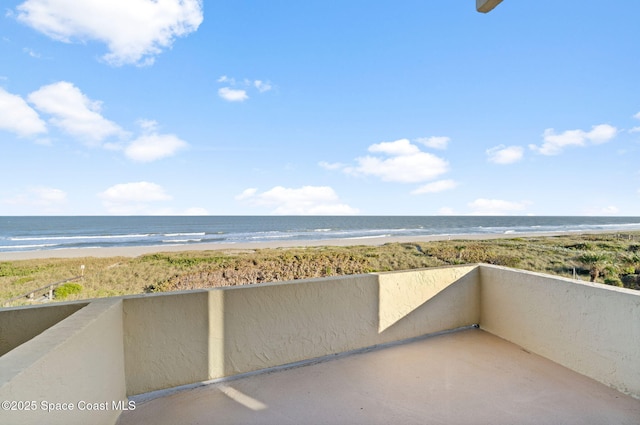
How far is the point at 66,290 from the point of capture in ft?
21.7

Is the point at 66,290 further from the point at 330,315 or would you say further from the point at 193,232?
the point at 193,232

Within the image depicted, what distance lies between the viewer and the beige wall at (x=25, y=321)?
1.41m

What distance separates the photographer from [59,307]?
1.49m

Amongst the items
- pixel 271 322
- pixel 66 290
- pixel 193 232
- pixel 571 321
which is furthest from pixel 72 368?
pixel 193 232

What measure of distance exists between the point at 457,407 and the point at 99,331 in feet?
5.87

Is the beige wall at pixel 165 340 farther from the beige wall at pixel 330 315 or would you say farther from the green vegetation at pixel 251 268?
the green vegetation at pixel 251 268

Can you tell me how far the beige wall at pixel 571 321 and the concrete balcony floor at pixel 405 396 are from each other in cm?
10

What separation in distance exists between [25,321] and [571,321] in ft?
10.3

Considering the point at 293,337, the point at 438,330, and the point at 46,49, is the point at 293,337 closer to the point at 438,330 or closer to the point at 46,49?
the point at 438,330

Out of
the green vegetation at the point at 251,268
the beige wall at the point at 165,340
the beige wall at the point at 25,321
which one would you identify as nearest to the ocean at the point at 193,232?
the green vegetation at the point at 251,268

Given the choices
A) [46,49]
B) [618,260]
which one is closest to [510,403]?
[618,260]

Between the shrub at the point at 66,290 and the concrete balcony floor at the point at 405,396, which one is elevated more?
the concrete balcony floor at the point at 405,396

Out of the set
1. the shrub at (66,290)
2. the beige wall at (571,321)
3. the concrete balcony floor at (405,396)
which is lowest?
the shrub at (66,290)

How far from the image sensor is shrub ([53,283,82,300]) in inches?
255
